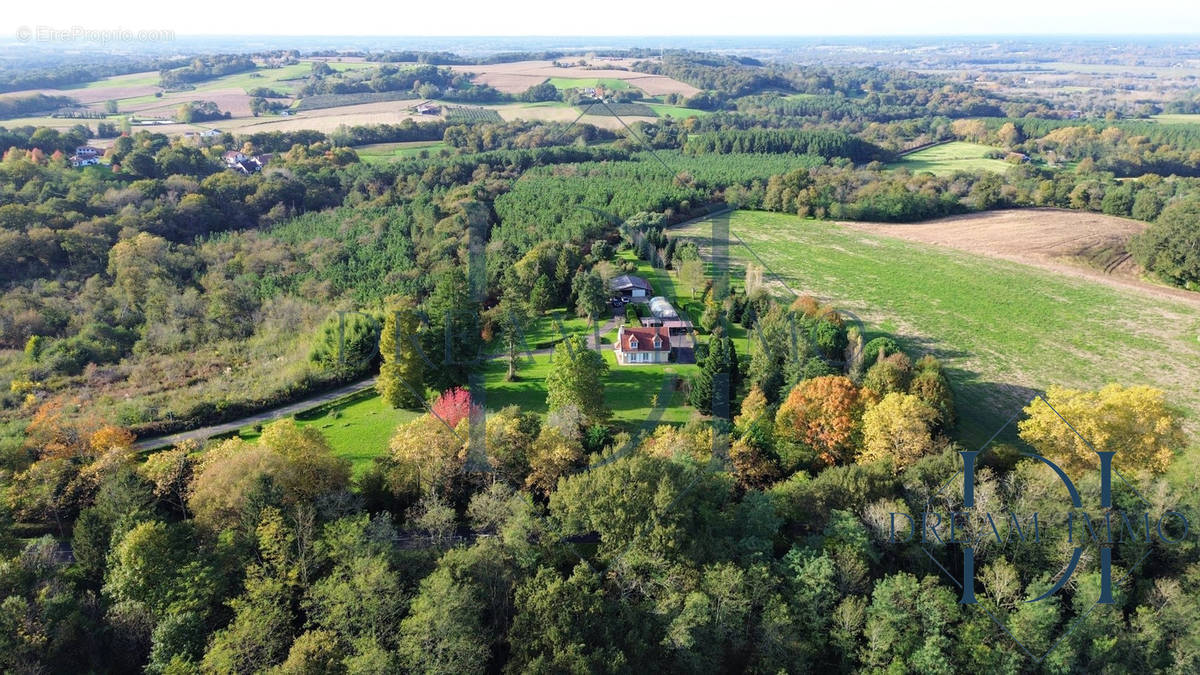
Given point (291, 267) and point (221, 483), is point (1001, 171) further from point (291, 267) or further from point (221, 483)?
point (221, 483)

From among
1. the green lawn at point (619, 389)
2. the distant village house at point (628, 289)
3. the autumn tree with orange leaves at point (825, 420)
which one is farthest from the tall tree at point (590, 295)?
the autumn tree with orange leaves at point (825, 420)

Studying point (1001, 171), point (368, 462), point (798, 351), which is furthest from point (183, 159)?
point (1001, 171)

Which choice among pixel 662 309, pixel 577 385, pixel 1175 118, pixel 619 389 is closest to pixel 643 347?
pixel 619 389

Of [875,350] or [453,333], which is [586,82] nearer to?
[453,333]

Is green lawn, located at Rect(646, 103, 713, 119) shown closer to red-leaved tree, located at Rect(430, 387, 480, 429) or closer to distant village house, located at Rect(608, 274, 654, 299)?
distant village house, located at Rect(608, 274, 654, 299)

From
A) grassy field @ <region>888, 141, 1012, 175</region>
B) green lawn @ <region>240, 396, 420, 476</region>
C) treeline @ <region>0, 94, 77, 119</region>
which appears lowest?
green lawn @ <region>240, 396, 420, 476</region>

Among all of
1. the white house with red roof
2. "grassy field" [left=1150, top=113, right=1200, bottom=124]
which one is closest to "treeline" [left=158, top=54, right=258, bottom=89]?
the white house with red roof
